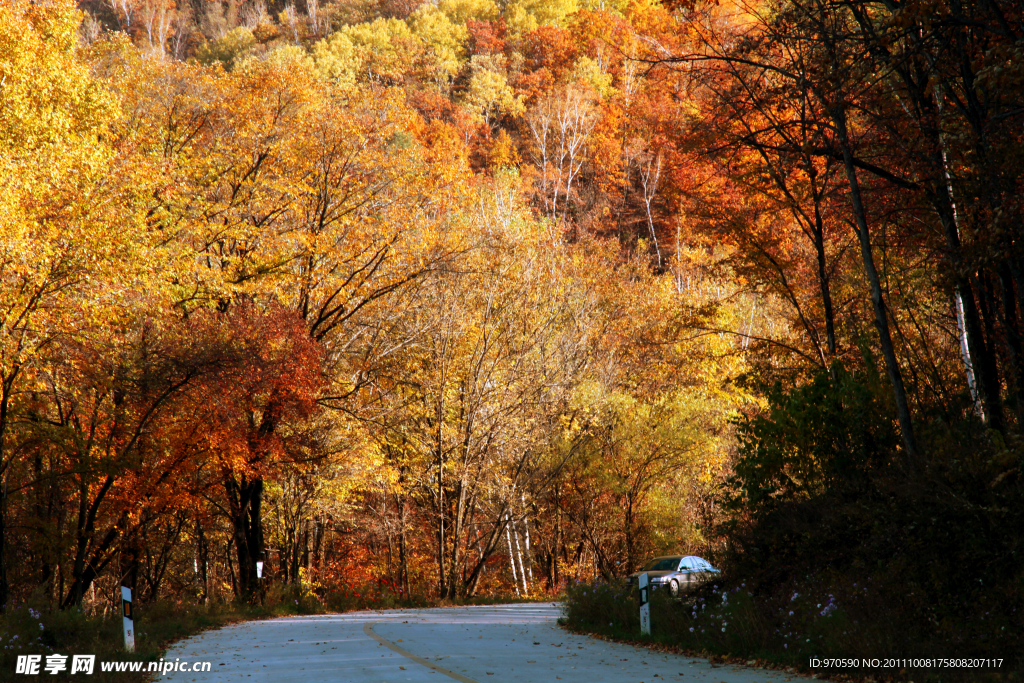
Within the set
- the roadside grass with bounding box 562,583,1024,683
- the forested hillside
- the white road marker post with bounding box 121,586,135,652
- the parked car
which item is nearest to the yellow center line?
the white road marker post with bounding box 121,586,135,652

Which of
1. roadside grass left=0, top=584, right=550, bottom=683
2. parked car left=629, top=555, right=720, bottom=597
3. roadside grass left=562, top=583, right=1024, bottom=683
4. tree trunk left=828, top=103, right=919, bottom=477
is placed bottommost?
parked car left=629, top=555, right=720, bottom=597

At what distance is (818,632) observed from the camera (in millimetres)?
9406

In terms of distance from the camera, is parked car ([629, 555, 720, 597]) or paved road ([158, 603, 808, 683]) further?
parked car ([629, 555, 720, 597])

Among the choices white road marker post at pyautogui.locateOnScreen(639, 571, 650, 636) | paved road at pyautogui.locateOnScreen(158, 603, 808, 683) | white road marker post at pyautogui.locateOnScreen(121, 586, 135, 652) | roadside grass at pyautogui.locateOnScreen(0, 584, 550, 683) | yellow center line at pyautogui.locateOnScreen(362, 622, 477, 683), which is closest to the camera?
yellow center line at pyautogui.locateOnScreen(362, 622, 477, 683)

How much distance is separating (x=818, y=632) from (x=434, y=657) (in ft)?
15.1

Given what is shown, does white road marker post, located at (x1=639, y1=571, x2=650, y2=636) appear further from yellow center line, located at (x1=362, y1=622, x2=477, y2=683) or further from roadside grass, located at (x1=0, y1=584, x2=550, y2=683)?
roadside grass, located at (x1=0, y1=584, x2=550, y2=683)

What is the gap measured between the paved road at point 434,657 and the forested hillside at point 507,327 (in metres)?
2.59

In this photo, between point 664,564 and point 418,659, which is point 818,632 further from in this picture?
point 664,564

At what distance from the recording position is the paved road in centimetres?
869

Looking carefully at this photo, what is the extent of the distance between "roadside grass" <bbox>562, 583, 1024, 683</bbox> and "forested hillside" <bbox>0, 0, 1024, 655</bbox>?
0.35 m

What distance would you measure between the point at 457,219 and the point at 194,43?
71691 millimetres

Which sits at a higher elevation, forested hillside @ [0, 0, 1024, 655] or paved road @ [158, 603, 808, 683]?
forested hillside @ [0, 0, 1024, 655]

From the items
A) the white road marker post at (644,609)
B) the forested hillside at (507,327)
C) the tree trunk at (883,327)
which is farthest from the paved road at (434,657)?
the tree trunk at (883,327)

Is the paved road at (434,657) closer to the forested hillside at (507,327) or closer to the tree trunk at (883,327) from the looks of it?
the forested hillside at (507,327)
